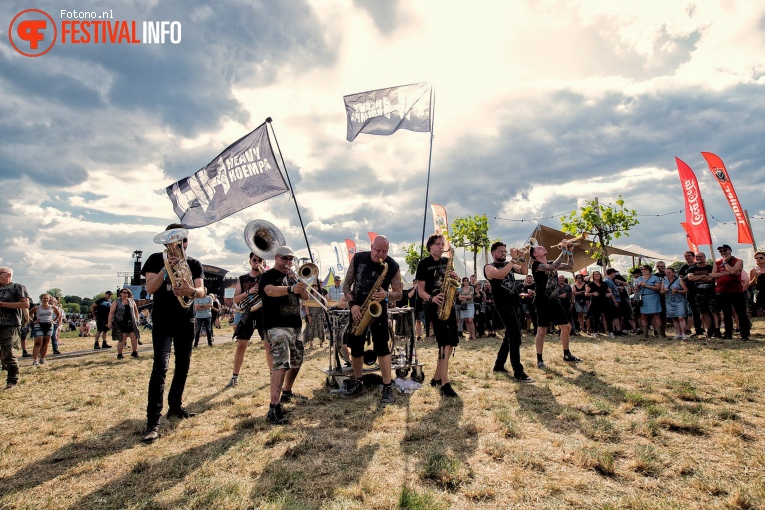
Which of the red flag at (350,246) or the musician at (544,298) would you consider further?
the red flag at (350,246)

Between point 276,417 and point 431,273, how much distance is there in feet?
8.97

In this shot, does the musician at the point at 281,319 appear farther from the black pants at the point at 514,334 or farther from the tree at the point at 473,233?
the tree at the point at 473,233

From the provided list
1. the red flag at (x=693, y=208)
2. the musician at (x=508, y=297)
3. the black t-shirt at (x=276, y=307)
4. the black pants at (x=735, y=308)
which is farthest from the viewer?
the red flag at (x=693, y=208)

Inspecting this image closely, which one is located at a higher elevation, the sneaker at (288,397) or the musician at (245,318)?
the musician at (245,318)

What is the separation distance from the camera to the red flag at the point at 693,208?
52.4ft

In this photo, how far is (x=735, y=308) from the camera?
9.66m

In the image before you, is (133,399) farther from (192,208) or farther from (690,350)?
(690,350)

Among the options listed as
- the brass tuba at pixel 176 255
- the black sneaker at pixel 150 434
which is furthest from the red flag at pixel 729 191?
the black sneaker at pixel 150 434

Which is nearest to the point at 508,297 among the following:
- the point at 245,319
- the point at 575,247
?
the point at 245,319

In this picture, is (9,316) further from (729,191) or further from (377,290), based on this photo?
(729,191)

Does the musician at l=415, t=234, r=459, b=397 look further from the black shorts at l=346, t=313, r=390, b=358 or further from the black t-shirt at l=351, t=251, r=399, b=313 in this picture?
the black shorts at l=346, t=313, r=390, b=358

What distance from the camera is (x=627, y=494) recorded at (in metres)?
2.70

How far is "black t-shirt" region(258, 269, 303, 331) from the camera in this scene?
4914 mm

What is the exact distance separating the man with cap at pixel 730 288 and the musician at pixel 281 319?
9734 mm
